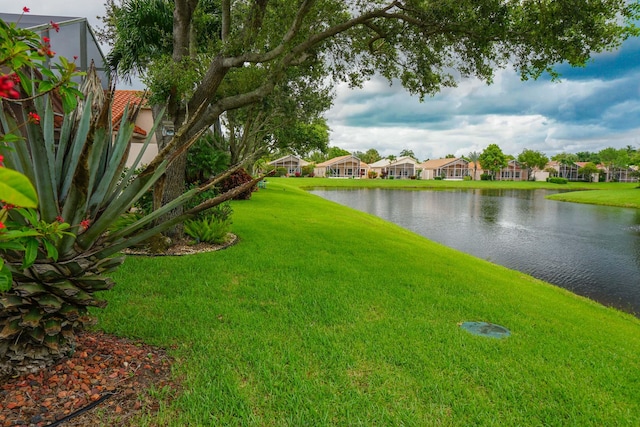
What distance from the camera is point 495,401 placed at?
10.2 ft

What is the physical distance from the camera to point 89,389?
266 cm

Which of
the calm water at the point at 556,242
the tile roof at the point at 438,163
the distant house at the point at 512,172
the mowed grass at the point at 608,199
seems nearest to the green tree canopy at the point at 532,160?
the distant house at the point at 512,172

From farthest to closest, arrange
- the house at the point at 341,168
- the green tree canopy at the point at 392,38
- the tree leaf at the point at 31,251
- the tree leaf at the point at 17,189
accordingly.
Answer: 1. the house at the point at 341,168
2. the green tree canopy at the point at 392,38
3. the tree leaf at the point at 31,251
4. the tree leaf at the point at 17,189

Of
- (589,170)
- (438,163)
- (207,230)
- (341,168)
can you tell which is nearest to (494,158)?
(438,163)

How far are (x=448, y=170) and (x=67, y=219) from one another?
86.1m

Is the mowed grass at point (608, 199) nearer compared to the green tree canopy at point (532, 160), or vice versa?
the mowed grass at point (608, 199)

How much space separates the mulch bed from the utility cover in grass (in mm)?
3254

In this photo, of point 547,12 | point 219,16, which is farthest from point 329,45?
point 547,12

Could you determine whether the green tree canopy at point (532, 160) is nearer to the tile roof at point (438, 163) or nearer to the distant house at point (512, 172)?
the distant house at point (512, 172)

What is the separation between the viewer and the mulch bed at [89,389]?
2.40 metres

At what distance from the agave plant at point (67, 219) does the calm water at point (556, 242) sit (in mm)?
10282

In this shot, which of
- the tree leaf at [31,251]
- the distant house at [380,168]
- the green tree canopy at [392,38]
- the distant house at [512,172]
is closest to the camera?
the tree leaf at [31,251]

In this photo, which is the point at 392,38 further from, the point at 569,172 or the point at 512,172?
the point at 569,172

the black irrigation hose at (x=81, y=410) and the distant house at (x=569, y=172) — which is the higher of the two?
the distant house at (x=569, y=172)
